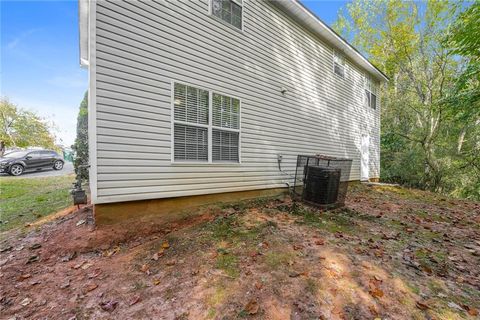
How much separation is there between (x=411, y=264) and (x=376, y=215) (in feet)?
8.24

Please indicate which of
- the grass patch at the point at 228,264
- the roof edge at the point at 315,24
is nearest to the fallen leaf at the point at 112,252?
the grass patch at the point at 228,264

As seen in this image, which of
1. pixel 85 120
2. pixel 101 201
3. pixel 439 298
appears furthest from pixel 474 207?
pixel 85 120

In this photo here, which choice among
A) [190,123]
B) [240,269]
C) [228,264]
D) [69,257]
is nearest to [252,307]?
[240,269]

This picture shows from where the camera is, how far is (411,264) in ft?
9.68

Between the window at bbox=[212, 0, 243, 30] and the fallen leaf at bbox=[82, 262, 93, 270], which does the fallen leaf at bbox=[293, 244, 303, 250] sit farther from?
the window at bbox=[212, 0, 243, 30]

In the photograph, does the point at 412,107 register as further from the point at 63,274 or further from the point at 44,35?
the point at 44,35

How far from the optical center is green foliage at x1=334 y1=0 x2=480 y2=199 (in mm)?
11758

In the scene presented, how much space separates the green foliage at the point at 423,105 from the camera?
38.6 ft

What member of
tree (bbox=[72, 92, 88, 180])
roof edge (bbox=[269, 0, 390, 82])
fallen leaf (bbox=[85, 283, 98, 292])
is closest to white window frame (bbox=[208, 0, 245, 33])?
roof edge (bbox=[269, 0, 390, 82])

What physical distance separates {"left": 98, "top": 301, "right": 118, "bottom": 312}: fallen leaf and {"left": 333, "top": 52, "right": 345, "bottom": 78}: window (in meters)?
9.75

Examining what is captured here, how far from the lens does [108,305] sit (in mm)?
2262

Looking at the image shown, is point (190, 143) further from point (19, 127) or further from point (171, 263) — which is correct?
point (19, 127)

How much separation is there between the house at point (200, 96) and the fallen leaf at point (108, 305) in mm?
1614

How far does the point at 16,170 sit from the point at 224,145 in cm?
1478
